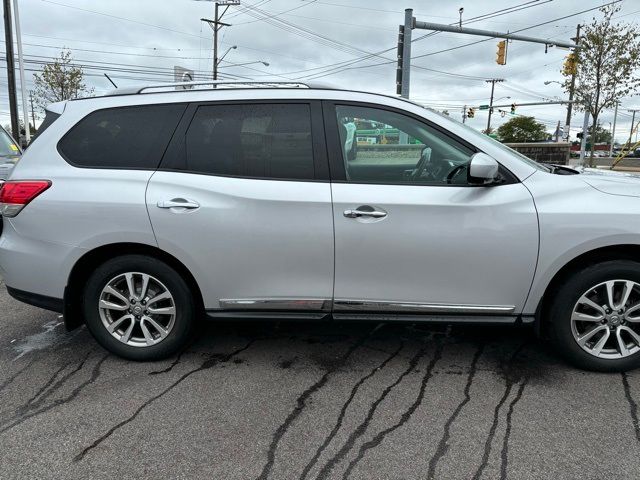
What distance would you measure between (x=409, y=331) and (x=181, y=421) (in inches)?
76.6

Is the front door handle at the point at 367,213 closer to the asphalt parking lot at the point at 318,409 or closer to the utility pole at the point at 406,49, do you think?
the asphalt parking lot at the point at 318,409

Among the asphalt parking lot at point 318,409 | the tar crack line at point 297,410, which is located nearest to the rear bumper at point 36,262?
the asphalt parking lot at point 318,409

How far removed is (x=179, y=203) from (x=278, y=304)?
2.99ft

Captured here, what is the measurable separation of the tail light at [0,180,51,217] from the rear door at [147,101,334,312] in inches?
30.2

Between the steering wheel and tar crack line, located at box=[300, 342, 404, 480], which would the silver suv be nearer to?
the steering wheel

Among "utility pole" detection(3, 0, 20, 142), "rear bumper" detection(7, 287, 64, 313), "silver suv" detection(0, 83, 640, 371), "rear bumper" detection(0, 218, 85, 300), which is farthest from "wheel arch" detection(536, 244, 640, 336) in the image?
"utility pole" detection(3, 0, 20, 142)

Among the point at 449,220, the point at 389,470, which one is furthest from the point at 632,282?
the point at 389,470

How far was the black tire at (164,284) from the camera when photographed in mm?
3219

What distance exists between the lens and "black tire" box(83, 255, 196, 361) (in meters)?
3.22

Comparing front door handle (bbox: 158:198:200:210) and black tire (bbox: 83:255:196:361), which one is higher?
front door handle (bbox: 158:198:200:210)

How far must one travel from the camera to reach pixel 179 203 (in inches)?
122

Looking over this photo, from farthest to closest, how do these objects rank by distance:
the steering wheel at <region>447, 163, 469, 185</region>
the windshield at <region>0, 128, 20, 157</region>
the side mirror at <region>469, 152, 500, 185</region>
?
the windshield at <region>0, 128, 20, 157</region> → the steering wheel at <region>447, 163, 469, 185</region> → the side mirror at <region>469, 152, 500, 185</region>

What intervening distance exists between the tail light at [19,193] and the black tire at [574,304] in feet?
11.2

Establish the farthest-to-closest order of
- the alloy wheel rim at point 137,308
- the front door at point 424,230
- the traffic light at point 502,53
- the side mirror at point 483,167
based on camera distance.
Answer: the traffic light at point 502,53, the alloy wheel rim at point 137,308, the front door at point 424,230, the side mirror at point 483,167
